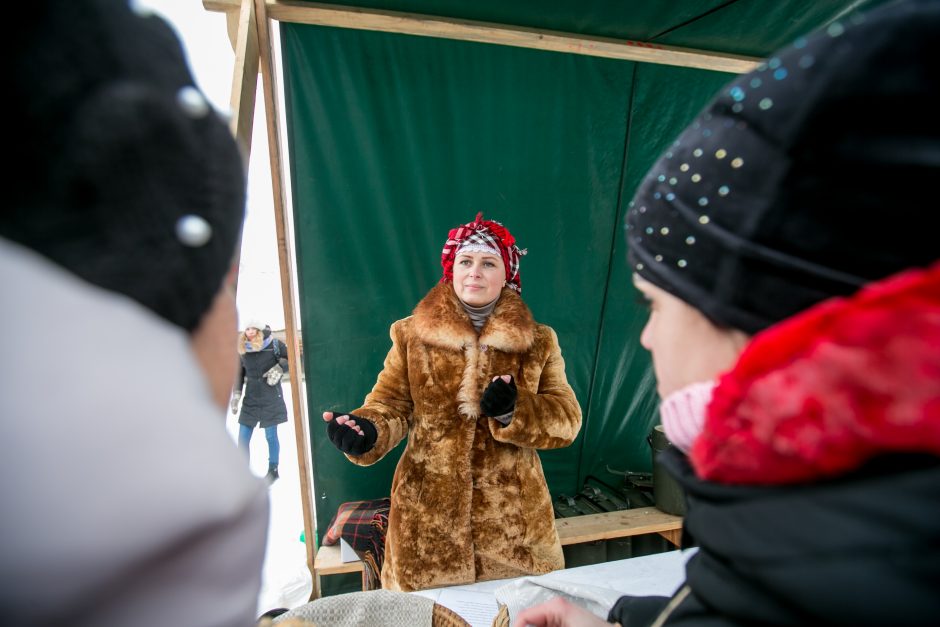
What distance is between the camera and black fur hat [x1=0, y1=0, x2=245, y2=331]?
0.25 meters

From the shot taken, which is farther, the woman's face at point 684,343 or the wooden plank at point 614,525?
the wooden plank at point 614,525

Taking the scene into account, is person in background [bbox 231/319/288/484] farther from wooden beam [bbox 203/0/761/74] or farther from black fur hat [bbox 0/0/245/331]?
black fur hat [bbox 0/0/245/331]

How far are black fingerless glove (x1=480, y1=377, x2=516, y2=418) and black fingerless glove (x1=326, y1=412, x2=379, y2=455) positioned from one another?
389 millimetres

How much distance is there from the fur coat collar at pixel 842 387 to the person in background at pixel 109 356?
43 centimetres

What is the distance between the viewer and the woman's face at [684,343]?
18.9 inches

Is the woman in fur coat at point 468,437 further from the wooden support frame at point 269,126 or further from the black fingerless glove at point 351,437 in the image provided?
the wooden support frame at point 269,126

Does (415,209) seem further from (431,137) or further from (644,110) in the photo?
(644,110)

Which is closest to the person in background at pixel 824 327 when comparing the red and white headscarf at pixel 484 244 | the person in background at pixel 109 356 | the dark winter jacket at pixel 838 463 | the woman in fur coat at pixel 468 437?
the dark winter jacket at pixel 838 463

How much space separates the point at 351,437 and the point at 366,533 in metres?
0.88

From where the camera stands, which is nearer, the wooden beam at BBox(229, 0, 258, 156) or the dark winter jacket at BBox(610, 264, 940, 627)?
the dark winter jacket at BBox(610, 264, 940, 627)

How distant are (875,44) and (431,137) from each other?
6.05 ft

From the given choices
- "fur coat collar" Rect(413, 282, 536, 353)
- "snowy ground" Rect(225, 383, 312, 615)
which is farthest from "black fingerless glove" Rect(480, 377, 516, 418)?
"snowy ground" Rect(225, 383, 312, 615)

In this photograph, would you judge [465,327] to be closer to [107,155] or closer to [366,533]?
[366,533]

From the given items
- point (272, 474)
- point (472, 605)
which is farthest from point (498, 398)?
point (272, 474)
